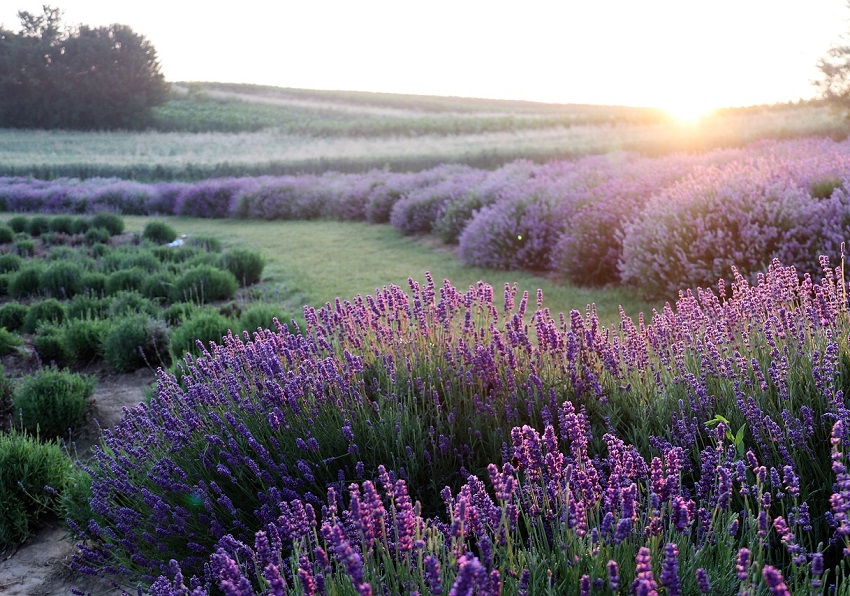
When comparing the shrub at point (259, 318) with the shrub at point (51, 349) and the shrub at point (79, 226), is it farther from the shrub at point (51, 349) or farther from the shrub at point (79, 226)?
the shrub at point (79, 226)

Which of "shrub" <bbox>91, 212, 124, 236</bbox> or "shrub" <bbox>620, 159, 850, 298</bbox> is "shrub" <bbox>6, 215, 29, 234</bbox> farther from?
"shrub" <bbox>620, 159, 850, 298</bbox>

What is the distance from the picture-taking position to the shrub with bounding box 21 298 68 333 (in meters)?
7.40

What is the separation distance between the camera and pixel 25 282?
29.7ft

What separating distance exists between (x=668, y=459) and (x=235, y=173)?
25149mm

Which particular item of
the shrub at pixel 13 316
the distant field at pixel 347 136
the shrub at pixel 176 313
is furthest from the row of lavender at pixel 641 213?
the distant field at pixel 347 136

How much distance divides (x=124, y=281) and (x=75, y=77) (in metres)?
45.5

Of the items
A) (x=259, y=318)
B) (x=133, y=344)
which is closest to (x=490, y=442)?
(x=259, y=318)

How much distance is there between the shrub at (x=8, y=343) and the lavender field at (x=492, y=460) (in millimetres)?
3481

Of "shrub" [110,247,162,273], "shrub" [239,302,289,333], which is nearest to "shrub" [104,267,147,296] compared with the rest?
"shrub" [110,247,162,273]

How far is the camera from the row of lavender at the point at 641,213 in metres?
6.08

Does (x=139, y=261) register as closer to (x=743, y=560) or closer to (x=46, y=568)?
(x=46, y=568)

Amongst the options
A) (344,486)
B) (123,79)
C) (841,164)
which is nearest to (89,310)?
(344,486)

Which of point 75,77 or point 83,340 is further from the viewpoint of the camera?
point 75,77

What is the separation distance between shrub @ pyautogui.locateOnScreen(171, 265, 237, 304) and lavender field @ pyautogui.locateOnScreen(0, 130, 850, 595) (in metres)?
4.31
